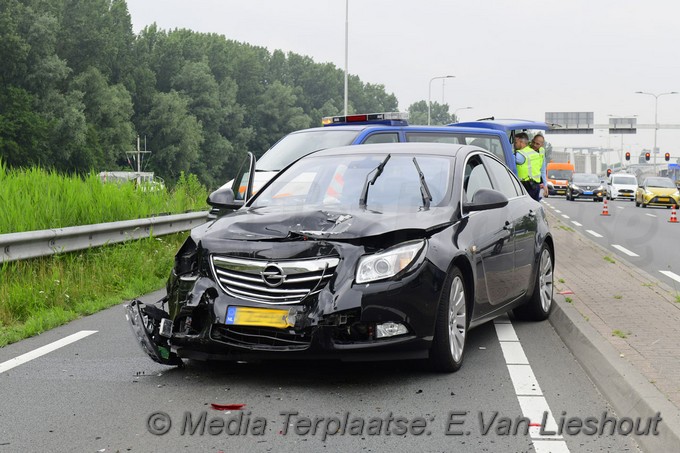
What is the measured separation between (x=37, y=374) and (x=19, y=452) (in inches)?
70.9

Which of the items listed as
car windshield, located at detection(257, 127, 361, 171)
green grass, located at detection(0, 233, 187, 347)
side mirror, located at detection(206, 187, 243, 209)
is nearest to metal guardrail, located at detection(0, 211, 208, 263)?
green grass, located at detection(0, 233, 187, 347)

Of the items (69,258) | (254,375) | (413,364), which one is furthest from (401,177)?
(69,258)

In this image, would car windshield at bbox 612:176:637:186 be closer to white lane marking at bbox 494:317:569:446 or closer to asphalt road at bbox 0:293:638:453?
white lane marking at bbox 494:317:569:446

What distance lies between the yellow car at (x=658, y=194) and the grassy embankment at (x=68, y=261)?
32.5 metres

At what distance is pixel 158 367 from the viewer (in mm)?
6461

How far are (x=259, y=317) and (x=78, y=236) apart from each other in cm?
507

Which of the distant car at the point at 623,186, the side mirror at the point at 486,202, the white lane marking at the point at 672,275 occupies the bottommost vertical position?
the distant car at the point at 623,186

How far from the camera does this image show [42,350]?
7.09 meters

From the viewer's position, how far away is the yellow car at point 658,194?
42.2 m

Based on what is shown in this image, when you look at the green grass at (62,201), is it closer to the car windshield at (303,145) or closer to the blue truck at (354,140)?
the blue truck at (354,140)

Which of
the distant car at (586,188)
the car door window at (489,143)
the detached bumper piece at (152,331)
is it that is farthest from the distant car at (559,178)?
the detached bumper piece at (152,331)

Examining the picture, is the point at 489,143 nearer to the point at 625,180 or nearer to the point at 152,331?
the point at 152,331

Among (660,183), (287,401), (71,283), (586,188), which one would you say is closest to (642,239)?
(71,283)

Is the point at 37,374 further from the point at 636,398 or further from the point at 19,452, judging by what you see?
the point at 636,398
